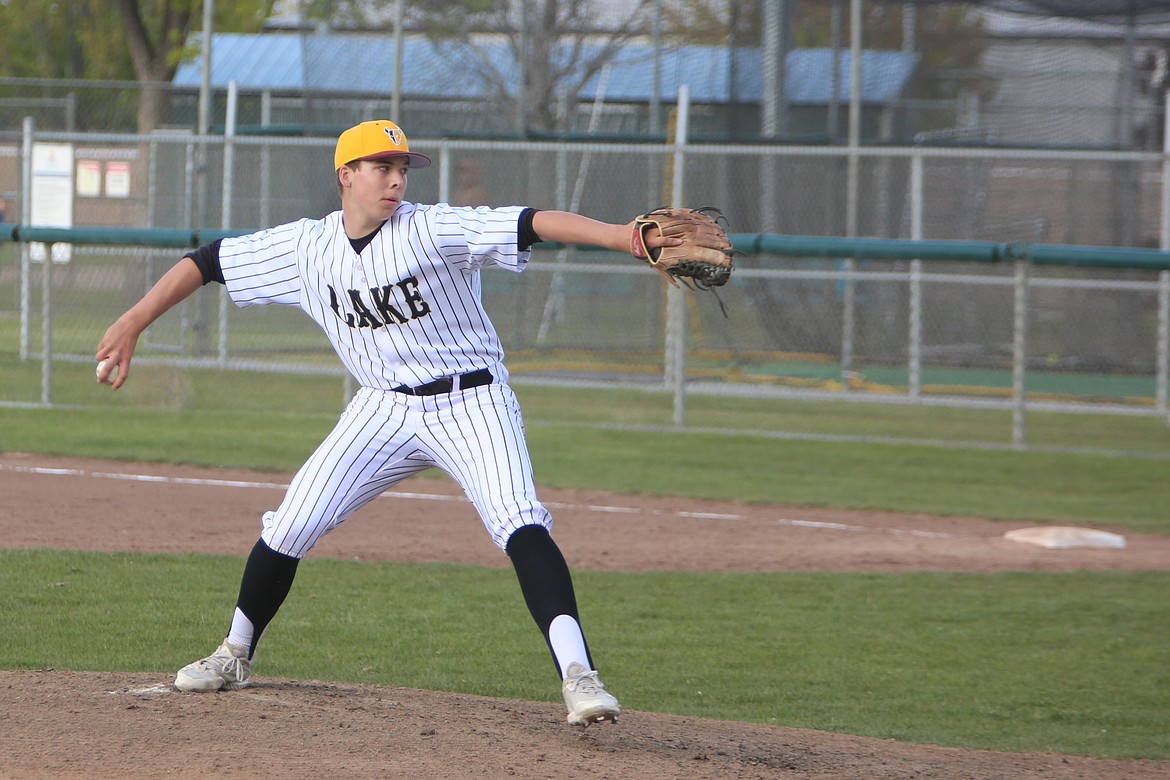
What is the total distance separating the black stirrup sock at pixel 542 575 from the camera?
4137 millimetres

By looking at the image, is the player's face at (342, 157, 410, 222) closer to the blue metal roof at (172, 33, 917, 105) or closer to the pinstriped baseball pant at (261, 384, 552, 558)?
the pinstriped baseball pant at (261, 384, 552, 558)

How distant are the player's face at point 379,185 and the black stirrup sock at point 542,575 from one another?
1.05 m

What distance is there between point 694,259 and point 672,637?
2728 mm

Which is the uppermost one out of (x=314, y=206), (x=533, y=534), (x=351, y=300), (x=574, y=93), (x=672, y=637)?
(x=574, y=93)

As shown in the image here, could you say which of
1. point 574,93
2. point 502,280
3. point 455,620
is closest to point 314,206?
point 502,280

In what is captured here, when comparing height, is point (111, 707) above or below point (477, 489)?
below

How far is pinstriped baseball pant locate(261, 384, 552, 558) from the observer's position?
425 centimetres

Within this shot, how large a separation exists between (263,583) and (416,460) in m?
0.62

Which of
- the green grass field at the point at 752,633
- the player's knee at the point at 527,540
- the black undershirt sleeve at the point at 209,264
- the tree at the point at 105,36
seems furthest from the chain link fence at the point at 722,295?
the player's knee at the point at 527,540

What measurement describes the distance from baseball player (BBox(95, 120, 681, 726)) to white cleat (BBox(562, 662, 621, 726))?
0.07m

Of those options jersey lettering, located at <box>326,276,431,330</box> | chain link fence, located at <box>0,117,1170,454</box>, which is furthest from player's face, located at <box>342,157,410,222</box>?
chain link fence, located at <box>0,117,1170,454</box>

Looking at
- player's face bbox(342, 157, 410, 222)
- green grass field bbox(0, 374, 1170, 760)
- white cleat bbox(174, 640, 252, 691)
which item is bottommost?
green grass field bbox(0, 374, 1170, 760)

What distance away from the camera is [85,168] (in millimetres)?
17969

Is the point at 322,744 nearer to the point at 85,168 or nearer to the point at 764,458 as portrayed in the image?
the point at 764,458
